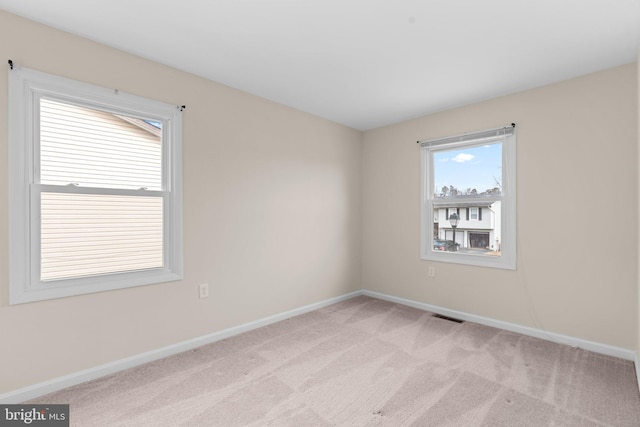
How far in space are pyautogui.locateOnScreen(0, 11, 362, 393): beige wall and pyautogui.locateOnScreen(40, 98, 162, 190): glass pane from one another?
0.21m

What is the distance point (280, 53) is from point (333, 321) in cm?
268

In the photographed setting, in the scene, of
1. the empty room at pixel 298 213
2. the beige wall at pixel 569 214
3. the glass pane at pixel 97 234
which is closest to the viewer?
the empty room at pixel 298 213

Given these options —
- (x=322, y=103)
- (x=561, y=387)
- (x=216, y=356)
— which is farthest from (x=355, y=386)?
(x=322, y=103)

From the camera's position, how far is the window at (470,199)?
121 inches

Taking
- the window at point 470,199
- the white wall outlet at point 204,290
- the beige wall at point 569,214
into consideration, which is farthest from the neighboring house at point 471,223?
the white wall outlet at point 204,290

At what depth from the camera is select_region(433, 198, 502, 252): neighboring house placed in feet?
10.5

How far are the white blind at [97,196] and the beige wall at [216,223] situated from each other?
0.20m

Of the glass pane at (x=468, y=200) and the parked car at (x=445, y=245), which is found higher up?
the glass pane at (x=468, y=200)

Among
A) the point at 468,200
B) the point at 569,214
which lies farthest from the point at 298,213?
the point at 569,214

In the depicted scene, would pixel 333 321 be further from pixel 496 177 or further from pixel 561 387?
pixel 496 177

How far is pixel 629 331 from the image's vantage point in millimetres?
2424

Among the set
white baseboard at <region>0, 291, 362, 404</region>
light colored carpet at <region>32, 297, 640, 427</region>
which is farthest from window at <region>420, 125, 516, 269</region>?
white baseboard at <region>0, 291, 362, 404</region>

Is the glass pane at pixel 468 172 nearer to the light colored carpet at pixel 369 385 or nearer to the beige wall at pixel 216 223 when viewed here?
the beige wall at pixel 216 223

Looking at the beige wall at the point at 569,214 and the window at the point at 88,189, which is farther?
the beige wall at the point at 569,214
